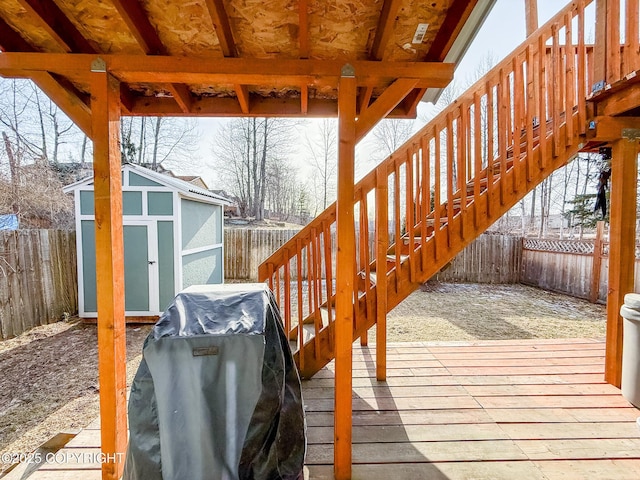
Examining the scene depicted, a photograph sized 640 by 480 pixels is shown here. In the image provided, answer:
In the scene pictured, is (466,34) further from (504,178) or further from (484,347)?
(484,347)

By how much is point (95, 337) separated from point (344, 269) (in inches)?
202

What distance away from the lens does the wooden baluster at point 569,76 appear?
276 cm

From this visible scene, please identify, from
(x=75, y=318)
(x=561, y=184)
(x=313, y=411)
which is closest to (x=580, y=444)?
(x=313, y=411)

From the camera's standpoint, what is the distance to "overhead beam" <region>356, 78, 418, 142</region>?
187cm

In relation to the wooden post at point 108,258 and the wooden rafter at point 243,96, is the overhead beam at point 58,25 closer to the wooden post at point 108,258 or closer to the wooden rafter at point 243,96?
the wooden post at point 108,258

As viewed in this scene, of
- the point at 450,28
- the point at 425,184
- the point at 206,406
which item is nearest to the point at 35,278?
the point at 206,406

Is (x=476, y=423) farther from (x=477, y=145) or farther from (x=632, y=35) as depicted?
(x=632, y=35)

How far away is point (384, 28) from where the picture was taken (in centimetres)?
161

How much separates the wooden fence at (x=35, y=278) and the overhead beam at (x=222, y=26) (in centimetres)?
532

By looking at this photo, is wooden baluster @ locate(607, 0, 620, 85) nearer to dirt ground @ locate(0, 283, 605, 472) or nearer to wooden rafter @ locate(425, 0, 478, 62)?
wooden rafter @ locate(425, 0, 478, 62)

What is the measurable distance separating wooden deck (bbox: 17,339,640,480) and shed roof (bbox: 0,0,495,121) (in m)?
2.31

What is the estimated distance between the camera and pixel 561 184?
15.3 m

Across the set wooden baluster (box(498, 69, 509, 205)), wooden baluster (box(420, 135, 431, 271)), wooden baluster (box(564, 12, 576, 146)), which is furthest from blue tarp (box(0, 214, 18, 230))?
wooden baluster (box(564, 12, 576, 146))

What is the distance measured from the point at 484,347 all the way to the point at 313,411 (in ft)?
7.65
